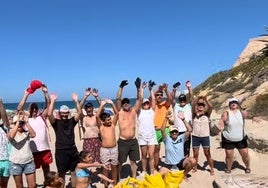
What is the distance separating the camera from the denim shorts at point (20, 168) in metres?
6.33

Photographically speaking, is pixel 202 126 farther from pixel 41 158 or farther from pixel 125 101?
pixel 41 158

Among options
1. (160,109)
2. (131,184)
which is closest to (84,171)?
(131,184)

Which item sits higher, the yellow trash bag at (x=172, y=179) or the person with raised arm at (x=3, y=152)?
the person with raised arm at (x=3, y=152)

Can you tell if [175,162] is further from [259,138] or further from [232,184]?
[259,138]

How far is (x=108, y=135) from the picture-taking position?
7500mm

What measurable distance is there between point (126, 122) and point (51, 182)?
2441 mm

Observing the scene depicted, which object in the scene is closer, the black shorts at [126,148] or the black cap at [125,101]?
the black shorts at [126,148]

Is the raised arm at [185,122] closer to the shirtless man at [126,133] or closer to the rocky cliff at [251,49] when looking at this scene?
the shirtless man at [126,133]

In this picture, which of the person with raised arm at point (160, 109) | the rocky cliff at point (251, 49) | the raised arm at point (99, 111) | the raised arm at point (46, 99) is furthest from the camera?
the rocky cliff at point (251, 49)

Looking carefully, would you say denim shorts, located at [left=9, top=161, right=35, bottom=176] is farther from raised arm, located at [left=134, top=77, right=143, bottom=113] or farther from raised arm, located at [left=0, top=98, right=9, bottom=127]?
raised arm, located at [left=134, top=77, right=143, bottom=113]

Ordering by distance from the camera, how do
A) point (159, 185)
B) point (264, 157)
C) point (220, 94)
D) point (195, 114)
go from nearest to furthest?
point (159, 185) < point (195, 114) < point (264, 157) < point (220, 94)

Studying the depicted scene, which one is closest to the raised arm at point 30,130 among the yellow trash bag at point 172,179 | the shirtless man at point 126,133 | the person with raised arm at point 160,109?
the shirtless man at point 126,133

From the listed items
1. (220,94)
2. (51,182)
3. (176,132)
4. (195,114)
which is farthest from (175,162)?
(220,94)

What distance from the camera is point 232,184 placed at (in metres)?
6.81
